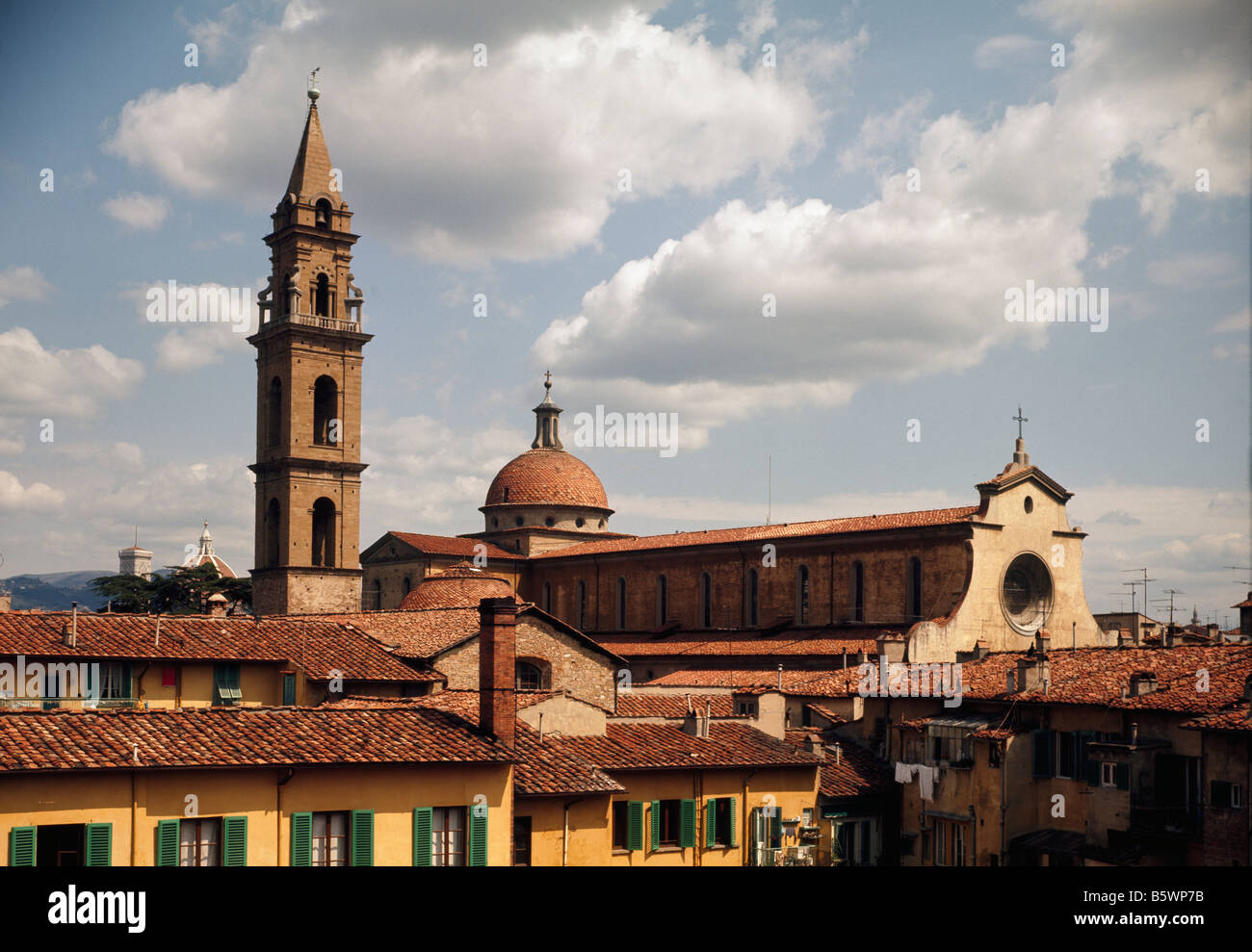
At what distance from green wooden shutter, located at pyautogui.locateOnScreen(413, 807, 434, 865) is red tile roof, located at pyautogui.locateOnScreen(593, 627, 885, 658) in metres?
25.8

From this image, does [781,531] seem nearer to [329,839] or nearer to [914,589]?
[914,589]

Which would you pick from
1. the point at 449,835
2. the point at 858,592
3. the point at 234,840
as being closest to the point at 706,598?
the point at 858,592

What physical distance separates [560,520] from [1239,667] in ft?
173

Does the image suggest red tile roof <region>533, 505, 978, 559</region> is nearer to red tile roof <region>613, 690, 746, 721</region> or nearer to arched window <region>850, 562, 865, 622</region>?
arched window <region>850, 562, 865, 622</region>

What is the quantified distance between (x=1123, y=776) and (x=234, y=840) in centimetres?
1667

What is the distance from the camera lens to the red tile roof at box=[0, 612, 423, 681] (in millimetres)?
29469

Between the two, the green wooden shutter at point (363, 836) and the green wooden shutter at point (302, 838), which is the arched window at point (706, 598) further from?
the green wooden shutter at point (302, 838)

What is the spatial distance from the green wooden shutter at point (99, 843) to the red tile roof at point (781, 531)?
34.6 m

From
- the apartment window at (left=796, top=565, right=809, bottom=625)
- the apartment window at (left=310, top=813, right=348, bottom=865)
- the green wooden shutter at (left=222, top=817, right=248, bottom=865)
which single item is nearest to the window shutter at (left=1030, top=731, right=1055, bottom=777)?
the apartment window at (left=310, top=813, right=348, bottom=865)

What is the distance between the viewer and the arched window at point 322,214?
62.4 metres

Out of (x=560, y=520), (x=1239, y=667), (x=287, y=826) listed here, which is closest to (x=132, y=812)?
(x=287, y=826)

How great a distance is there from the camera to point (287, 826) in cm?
1861

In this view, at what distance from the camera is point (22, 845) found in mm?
16719
